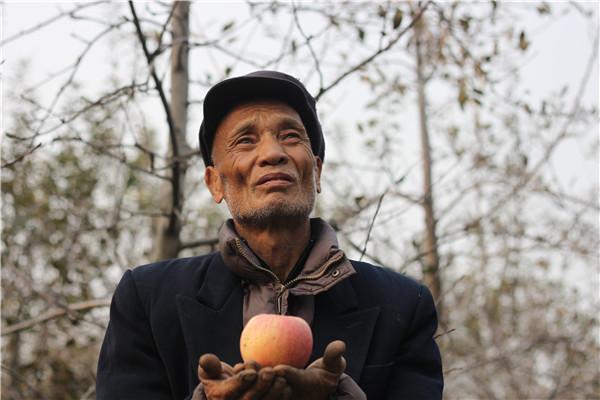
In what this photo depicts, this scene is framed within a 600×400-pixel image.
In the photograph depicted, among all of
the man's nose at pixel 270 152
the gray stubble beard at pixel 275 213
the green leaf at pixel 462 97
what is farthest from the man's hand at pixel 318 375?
the green leaf at pixel 462 97

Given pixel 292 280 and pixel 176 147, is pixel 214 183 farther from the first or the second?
pixel 176 147

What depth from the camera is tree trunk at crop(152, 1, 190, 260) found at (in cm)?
399

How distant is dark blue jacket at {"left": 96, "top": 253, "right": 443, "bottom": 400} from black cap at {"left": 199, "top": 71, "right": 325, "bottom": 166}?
44 cm

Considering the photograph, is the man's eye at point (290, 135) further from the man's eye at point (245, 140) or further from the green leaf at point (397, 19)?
the green leaf at point (397, 19)

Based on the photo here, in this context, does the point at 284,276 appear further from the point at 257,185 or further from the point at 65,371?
the point at 65,371

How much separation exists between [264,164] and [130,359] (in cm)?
62

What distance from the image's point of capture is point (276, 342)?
182 cm

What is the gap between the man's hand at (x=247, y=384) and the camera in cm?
170

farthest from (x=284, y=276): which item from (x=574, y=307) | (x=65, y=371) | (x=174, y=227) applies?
(x=574, y=307)

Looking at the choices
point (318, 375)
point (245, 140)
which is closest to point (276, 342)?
point (318, 375)

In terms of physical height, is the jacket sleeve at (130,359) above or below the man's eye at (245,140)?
below

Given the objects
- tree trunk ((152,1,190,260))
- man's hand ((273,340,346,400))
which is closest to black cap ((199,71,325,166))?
man's hand ((273,340,346,400))

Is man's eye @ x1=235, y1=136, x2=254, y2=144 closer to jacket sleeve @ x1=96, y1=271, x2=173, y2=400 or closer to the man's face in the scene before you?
the man's face

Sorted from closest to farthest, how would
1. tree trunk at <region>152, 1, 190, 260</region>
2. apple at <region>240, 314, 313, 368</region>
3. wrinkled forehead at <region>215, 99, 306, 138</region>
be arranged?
apple at <region>240, 314, 313, 368</region>, wrinkled forehead at <region>215, 99, 306, 138</region>, tree trunk at <region>152, 1, 190, 260</region>
